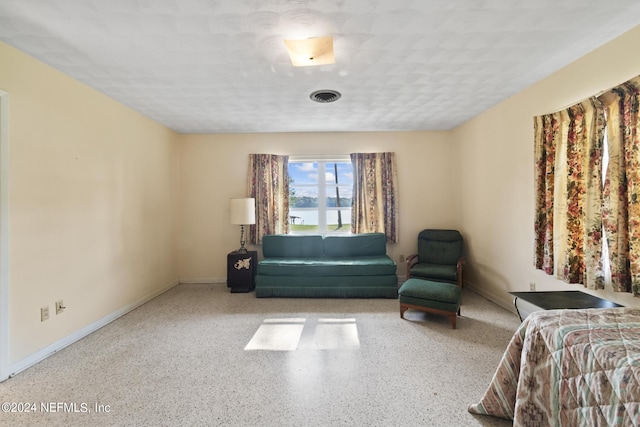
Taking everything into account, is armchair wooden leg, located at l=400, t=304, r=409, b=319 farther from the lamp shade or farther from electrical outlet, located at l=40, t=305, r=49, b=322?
electrical outlet, located at l=40, t=305, r=49, b=322

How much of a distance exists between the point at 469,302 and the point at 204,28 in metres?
3.96

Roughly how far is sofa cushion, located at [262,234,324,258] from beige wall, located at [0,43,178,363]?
163cm

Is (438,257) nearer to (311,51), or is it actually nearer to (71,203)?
(311,51)

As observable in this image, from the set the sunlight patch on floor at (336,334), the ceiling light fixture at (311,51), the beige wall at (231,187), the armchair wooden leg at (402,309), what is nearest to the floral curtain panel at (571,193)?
the armchair wooden leg at (402,309)

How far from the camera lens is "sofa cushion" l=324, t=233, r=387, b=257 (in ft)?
13.5

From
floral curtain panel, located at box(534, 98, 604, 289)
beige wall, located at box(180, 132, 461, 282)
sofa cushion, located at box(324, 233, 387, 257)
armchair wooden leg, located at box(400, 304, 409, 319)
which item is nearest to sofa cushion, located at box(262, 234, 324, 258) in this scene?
sofa cushion, located at box(324, 233, 387, 257)

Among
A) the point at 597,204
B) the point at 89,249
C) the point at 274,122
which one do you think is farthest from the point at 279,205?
the point at 597,204

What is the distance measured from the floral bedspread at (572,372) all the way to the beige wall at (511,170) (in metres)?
1.07

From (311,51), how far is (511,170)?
2609 millimetres

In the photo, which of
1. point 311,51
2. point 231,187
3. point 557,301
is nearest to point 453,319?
point 557,301

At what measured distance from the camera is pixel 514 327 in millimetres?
2643

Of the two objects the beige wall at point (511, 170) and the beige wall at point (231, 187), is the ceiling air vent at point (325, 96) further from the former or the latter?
the beige wall at point (511, 170)

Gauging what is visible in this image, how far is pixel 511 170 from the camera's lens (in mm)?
3018

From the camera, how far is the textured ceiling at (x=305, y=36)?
5.27 ft
